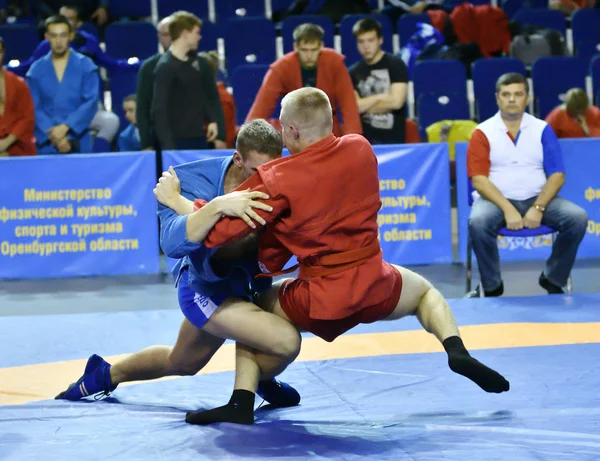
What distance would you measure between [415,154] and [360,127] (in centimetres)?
45

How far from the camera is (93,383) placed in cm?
395

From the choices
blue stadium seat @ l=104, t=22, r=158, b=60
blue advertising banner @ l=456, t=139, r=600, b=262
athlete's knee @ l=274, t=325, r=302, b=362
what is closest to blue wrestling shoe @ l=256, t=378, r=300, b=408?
athlete's knee @ l=274, t=325, r=302, b=362

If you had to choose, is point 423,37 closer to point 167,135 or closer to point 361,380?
point 167,135

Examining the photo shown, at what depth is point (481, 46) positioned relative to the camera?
956cm

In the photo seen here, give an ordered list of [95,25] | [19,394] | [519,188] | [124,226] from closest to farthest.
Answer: [19,394]
[519,188]
[124,226]
[95,25]

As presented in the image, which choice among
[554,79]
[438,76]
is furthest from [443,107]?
[554,79]

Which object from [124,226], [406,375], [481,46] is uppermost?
[481,46]

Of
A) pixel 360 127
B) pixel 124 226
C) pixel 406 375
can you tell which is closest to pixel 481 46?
pixel 360 127

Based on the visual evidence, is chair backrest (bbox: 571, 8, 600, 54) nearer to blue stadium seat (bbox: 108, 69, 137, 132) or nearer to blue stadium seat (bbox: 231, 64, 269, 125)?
blue stadium seat (bbox: 231, 64, 269, 125)

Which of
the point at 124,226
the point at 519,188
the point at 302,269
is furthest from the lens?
the point at 124,226

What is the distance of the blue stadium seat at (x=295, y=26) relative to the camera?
9.26 m

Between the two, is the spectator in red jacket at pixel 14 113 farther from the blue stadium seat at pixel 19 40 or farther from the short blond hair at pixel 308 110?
the short blond hair at pixel 308 110

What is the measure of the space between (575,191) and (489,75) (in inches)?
84.3

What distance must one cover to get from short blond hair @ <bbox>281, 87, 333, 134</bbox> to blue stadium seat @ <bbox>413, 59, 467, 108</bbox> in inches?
209
